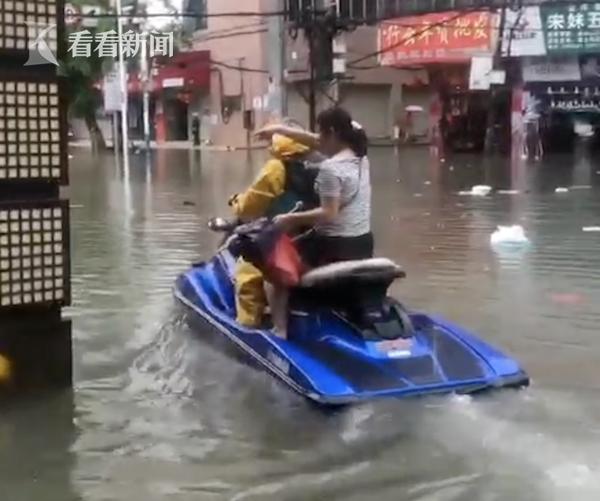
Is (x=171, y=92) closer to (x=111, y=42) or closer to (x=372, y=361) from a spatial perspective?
(x=111, y=42)

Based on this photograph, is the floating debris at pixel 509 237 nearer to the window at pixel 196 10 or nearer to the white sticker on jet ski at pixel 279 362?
the white sticker on jet ski at pixel 279 362

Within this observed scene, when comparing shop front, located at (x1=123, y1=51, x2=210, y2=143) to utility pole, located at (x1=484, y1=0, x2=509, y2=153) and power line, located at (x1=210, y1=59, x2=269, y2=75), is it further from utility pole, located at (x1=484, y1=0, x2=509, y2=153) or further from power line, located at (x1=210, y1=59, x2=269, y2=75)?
utility pole, located at (x1=484, y1=0, x2=509, y2=153)

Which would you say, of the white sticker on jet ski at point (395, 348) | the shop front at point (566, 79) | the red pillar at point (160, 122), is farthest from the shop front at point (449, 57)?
the white sticker on jet ski at point (395, 348)

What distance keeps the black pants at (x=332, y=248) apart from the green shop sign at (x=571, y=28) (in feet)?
85.4

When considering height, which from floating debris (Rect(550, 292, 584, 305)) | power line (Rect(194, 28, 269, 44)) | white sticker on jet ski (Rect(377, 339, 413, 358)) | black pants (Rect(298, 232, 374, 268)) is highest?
power line (Rect(194, 28, 269, 44))

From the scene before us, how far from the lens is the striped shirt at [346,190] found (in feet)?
20.7

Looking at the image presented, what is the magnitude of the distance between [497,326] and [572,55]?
1000 inches

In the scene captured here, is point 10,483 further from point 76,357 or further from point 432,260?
point 432,260

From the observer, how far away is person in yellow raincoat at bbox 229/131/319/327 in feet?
22.3

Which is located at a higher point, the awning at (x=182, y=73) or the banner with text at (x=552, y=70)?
the awning at (x=182, y=73)

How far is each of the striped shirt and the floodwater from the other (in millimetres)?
974

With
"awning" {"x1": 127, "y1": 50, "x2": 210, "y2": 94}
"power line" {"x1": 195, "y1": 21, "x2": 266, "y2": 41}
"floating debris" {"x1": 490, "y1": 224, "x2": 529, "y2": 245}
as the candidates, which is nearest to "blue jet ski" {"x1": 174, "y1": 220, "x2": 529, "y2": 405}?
"floating debris" {"x1": 490, "y1": 224, "x2": 529, "y2": 245}

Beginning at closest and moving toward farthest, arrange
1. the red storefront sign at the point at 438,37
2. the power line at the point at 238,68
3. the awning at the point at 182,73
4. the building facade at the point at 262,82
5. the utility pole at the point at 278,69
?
the utility pole at the point at 278,69
the red storefront sign at the point at 438,37
the building facade at the point at 262,82
the power line at the point at 238,68
the awning at the point at 182,73

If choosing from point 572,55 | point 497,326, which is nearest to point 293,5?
point 572,55
